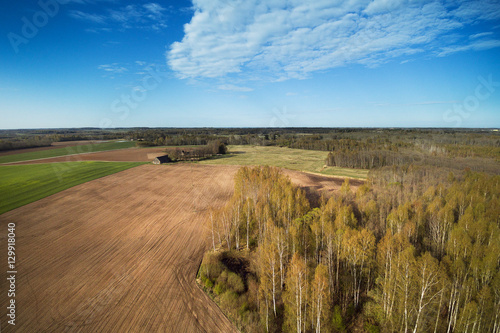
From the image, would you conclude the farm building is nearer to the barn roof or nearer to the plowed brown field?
the barn roof

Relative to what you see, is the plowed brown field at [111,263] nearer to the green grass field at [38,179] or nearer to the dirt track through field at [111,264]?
the dirt track through field at [111,264]

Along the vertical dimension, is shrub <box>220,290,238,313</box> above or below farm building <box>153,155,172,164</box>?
below

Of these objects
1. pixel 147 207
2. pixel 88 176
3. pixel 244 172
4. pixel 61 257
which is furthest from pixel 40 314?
pixel 88 176

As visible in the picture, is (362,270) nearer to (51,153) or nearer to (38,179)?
(38,179)

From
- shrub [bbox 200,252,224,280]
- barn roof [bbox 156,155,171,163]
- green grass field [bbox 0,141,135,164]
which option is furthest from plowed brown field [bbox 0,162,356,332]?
green grass field [bbox 0,141,135,164]

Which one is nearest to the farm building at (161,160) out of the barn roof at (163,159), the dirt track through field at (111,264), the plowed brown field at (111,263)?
the barn roof at (163,159)

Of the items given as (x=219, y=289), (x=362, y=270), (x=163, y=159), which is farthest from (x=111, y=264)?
(x=163, y=159)
